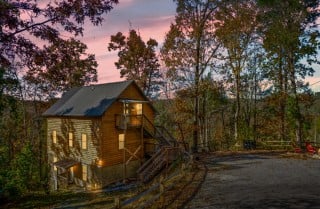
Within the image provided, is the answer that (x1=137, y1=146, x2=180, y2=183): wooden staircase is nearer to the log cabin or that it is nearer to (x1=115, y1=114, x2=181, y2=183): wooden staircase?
(x1=115, y1=114, x2=181, y2=183): wooden staircase

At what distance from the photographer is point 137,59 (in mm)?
39188

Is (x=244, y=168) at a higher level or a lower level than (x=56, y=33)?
lower

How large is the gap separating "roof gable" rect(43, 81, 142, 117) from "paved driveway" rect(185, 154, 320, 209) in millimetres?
10043

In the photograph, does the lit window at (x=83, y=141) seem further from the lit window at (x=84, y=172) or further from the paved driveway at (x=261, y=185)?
the paved driveway at (x=261, y=185)

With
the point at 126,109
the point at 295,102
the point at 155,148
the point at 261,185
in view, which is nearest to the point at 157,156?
the point at 155,148

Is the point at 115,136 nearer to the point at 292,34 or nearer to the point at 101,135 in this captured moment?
the point at 101,135

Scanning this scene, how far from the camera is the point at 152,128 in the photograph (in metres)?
29.1

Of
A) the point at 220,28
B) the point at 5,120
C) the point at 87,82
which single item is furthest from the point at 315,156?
the point at 5,120

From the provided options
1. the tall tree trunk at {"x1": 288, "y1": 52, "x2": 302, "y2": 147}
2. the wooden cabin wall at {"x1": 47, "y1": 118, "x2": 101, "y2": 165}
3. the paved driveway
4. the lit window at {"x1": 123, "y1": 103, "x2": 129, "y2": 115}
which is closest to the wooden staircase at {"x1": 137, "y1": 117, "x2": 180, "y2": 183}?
the lit window at {"x1": 123, "y1": 103, "x2": 129, "y2": 115}

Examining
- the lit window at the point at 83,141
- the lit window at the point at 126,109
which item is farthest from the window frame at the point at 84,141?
the lit window at the point at 126,109

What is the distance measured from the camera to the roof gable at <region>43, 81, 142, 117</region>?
83.7 ft

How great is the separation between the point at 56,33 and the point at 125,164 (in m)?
14.2

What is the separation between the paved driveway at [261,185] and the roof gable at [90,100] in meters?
10.0

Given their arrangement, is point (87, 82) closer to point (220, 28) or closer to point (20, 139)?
point (20, 139)
